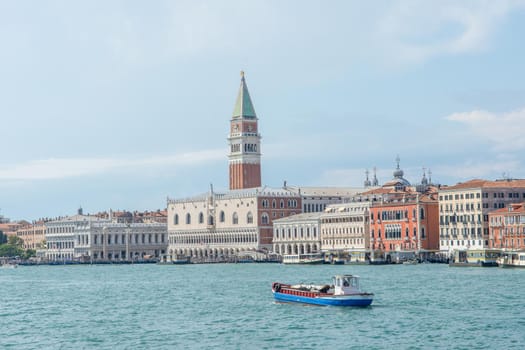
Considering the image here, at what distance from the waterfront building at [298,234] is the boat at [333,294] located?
67.6 meters

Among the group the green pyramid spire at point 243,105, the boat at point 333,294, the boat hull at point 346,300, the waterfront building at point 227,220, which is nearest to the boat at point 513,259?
the boat at point 333,294

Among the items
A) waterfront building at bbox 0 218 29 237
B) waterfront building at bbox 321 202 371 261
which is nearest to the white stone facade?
waterfront building at bbox 0 218 29 237

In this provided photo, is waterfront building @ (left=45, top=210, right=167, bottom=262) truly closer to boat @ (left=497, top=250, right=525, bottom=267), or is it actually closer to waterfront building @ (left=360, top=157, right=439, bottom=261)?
waterfront building @ (left=360, top=157, right=439, bottom=261)

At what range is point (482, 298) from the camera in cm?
4984

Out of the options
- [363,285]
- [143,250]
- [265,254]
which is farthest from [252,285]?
[143,250]

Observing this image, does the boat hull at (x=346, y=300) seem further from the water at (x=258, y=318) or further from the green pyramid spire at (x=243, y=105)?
the green pyramid spire at (x=243, y=105)

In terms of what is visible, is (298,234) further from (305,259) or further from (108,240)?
(108,240)

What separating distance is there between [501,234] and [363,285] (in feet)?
102

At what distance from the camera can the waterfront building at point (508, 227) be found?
285 feet

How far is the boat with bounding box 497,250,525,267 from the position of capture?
78.2 m

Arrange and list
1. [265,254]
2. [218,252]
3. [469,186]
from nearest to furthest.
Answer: [469,186] < [265,254] < [218,252]

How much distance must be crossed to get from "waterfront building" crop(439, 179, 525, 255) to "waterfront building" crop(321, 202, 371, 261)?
10.1 m

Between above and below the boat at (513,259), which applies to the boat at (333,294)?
below

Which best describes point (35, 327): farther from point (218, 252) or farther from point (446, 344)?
point (218, 252)
